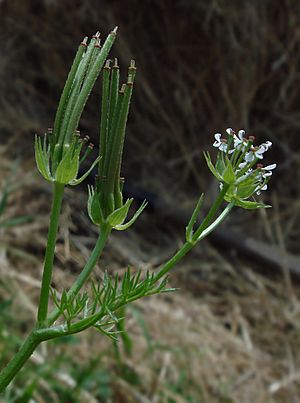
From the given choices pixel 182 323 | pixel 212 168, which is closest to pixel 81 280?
pixel 212 168

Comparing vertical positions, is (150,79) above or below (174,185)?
above

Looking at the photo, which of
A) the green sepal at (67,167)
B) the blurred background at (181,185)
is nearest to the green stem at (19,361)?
the green sepal at (67,167)

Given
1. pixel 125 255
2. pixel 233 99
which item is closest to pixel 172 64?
pixel 233 99

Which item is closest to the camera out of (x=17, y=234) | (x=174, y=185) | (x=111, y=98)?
(x=111, y=98)

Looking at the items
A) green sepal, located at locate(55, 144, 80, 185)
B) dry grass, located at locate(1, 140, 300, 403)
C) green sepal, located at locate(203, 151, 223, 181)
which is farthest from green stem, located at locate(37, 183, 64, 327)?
dry grass, located at locate(1, 140, 300, 403)

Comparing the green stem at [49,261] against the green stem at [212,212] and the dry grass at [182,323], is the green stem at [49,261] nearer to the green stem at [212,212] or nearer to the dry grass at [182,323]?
the green stem at [212,212]

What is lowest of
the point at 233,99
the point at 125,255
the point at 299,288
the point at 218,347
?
the point at 218,347

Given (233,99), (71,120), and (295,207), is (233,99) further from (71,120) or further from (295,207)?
(71,120)

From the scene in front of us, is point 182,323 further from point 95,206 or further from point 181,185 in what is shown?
point 95,206
